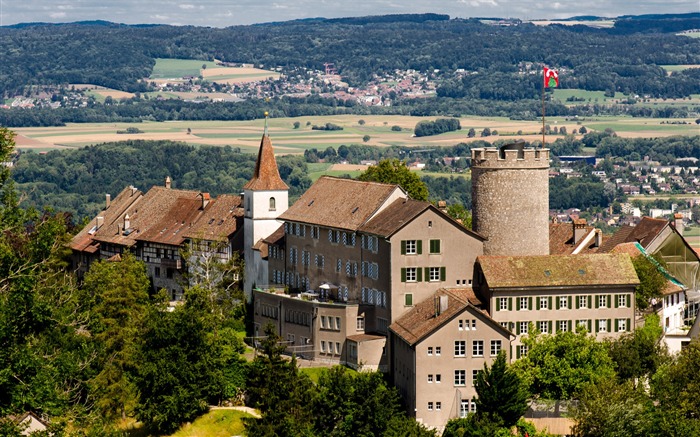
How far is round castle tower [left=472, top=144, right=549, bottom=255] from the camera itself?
343 feet

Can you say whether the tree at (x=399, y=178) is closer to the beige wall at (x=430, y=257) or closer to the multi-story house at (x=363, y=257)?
the multi-story house at (x=363, y=257)

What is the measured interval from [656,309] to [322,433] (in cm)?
2666

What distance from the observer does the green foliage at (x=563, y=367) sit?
94688 mm

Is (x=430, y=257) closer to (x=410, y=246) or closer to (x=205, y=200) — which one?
(x=410, y=246)

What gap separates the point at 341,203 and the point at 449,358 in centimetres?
Answer: 1900

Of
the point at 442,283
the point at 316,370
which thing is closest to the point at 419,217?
the point at 442,283

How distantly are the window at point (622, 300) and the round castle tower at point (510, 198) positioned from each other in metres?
6.87

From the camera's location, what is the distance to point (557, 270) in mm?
100438

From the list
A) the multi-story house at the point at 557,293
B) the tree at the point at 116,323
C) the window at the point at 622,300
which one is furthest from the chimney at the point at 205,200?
the window at the point at 622,300

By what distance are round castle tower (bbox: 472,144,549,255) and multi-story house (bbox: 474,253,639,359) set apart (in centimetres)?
323

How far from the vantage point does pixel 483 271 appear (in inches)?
3947

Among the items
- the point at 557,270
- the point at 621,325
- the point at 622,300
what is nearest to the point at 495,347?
the point at 557,270

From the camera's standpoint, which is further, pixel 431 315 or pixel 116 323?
pixel 116 323

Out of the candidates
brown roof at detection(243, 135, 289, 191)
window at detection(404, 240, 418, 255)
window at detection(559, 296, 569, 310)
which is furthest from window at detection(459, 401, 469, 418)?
brown roof at detection(243, 135, 289, 191)
